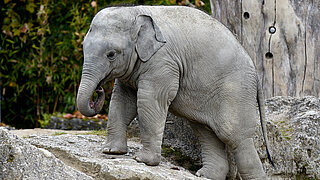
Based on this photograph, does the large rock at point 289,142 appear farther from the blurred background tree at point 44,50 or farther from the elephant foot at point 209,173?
the blurred background tree at point 44,50

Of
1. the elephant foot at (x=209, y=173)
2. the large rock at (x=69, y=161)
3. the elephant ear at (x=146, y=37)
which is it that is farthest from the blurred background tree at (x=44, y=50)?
the elephant ear at (x=146, y=37)

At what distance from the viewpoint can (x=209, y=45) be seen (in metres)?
4.79

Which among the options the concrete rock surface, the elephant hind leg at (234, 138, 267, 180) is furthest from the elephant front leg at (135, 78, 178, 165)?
the elephant hind leg at (234, 138, 267, 180)

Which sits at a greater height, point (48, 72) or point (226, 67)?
point (226, 67)

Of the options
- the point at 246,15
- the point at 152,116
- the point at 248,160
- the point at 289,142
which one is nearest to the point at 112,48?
the point at 152,116

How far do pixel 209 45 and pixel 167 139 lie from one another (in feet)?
4.38

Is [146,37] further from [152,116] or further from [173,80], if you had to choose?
[152,116]

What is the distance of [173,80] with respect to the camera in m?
4.61

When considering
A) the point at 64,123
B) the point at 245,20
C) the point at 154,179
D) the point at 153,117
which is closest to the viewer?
the point at 154,179

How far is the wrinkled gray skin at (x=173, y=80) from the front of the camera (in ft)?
14.7

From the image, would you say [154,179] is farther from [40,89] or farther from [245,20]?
[40,89]

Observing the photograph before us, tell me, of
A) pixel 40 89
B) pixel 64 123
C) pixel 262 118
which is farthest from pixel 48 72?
pixel 262 118

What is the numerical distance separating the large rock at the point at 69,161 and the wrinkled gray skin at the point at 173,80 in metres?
0.22

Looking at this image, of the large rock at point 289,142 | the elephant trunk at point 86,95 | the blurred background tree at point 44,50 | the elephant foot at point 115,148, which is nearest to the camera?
the elephant trunk at point 86,95
